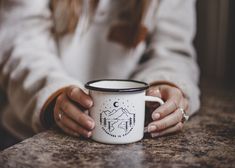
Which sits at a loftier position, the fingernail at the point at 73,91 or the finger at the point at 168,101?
the fingernail at the point at 73,91

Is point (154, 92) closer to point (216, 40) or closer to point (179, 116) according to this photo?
point (179, 116)

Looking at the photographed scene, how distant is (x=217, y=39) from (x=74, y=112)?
35.4 inches

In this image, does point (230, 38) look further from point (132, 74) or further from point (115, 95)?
point (115, 95)

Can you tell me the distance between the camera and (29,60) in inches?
35.4

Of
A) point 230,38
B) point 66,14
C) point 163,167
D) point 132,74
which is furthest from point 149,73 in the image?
point 230,38

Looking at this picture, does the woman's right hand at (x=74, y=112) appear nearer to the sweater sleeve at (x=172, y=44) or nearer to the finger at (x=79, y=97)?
the finger at (x=79, y=97)

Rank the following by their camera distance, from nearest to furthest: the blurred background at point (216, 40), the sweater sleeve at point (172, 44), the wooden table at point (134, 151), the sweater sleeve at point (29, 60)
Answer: the wooden table at point (134, 151)
the sweater sleeve at point (29, 60)
the sweater sleeve at point (172, 44)
the blurred background at point (216, 40)

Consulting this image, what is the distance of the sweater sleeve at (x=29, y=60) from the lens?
2.62ft

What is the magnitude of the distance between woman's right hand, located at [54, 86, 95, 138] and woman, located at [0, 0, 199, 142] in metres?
0.04

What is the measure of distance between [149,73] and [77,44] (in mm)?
230

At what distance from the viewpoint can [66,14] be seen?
38.8 inches

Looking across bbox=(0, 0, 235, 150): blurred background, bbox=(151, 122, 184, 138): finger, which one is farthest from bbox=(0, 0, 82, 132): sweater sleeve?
bbox=(0, 0, 235, 150): blurred background

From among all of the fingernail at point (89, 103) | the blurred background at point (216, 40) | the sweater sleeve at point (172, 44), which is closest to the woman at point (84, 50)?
the sweater sleeve at point (172, 44)

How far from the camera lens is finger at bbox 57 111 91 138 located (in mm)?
675
